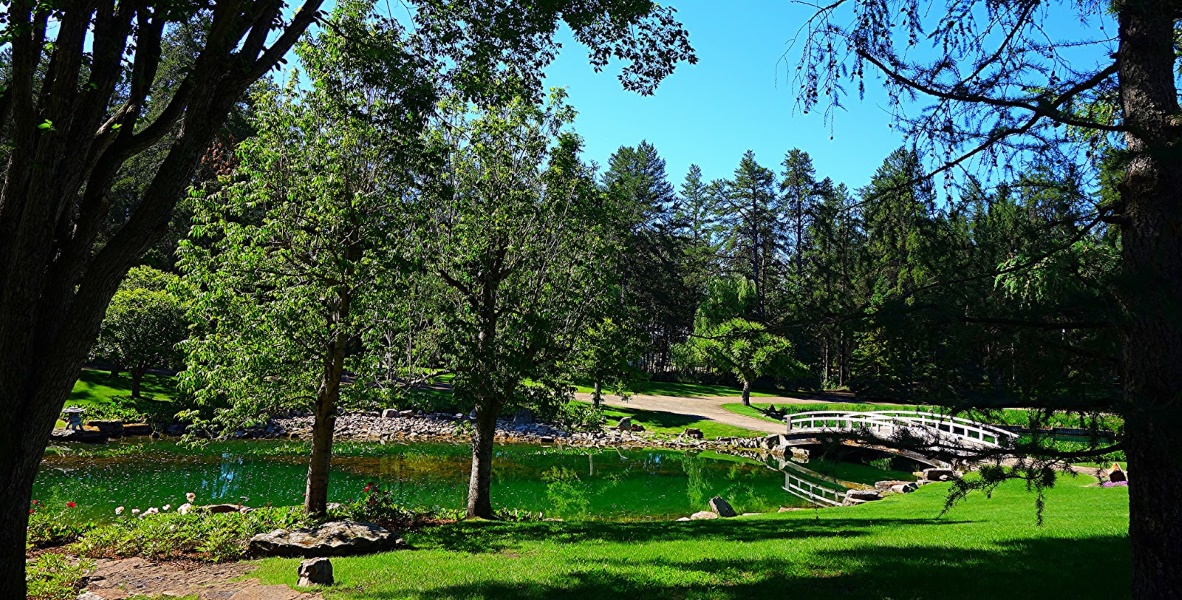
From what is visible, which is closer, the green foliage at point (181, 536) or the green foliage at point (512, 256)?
the green foliage at point (181, 536)

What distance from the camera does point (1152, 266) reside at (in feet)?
13.4

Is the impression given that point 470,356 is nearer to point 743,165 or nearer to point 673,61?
point 673,61

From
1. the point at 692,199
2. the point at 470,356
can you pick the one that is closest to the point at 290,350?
the point at 470,356

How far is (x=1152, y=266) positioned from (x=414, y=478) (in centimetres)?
1790

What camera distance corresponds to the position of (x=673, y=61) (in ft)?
29.5

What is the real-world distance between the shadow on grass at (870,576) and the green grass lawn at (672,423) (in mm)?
22009

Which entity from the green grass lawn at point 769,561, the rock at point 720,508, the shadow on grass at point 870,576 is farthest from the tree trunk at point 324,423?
the rock at point 720,508

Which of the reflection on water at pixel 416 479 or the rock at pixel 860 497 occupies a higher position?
the rock at pixel 860 497

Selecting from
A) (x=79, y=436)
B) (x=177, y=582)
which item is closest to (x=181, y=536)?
(x=177, y=582)

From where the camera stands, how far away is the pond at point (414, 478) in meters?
15.4

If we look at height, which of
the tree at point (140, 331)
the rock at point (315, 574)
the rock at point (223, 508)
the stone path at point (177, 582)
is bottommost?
the rock at point (223, 508)

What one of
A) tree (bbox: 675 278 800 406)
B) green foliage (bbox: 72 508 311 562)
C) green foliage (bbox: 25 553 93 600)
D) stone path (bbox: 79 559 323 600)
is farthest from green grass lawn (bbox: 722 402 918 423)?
green foliage (bbox: 25 553 93 600)

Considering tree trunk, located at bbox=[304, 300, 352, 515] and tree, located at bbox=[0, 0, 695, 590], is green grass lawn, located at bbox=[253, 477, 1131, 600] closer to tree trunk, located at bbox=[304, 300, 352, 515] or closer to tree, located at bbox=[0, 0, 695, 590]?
tree trunk, located at bbox=[304, 300, 352, 515]

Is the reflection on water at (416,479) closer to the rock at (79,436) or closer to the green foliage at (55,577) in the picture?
the rock at (79,436)
